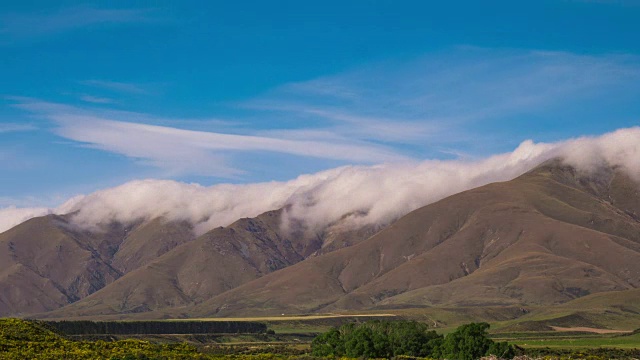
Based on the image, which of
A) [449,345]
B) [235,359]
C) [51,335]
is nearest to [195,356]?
[235,359]

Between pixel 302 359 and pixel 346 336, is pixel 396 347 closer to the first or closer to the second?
pixel 346 336

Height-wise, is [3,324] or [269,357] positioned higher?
[3,324]

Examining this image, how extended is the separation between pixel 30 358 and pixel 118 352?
13.5 m

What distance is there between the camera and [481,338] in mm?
182250

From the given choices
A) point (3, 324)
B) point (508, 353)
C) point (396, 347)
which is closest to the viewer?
point (3, 324)

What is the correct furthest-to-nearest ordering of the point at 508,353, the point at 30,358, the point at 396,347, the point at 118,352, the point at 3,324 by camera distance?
the point at 396,347
the point at 508,353
the point at 3,324
the point at 118,352
the point at 30,358

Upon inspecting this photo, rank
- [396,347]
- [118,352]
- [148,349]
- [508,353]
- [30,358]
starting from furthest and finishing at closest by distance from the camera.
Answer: [396,347]
[508,353]
[148,349]
[118,352]
[30,358]

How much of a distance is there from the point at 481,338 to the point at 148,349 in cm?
7723

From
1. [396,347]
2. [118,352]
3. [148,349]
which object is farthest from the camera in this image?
[396,347]

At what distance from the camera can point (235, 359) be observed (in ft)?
435

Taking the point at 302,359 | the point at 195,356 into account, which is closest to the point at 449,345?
the point at 302,359

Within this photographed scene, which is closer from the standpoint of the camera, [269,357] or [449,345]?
[269,357]

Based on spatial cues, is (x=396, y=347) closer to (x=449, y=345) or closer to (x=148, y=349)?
(x=449, y=345)

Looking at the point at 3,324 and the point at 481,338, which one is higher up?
the point at 3,324
